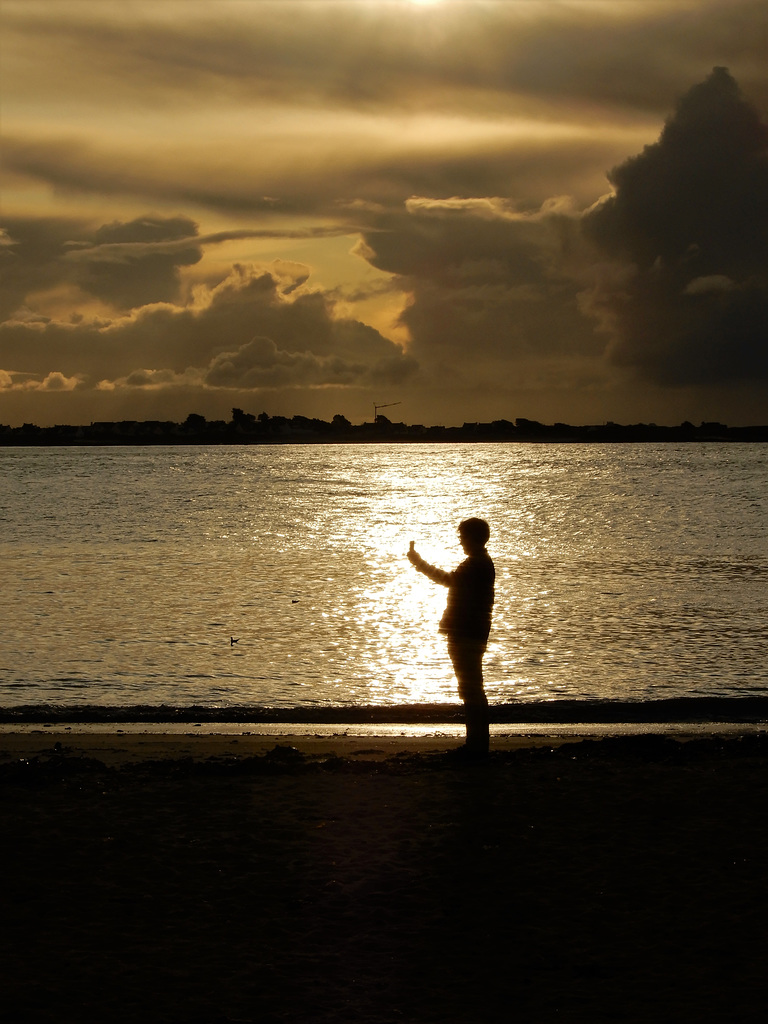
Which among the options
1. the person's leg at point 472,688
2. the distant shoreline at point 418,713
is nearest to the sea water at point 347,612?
the distant shoreline at point 418,713

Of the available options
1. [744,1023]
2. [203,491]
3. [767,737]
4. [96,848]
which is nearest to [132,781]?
[96,848]

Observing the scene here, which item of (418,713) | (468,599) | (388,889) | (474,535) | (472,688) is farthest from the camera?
(418,713)

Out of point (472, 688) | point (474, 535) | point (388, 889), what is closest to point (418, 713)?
point (472, 688)

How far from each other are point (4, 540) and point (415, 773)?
41787mm

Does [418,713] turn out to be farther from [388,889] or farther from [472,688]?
[388,889]

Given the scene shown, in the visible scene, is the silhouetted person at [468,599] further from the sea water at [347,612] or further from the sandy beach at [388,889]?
the sea water at [347,612]

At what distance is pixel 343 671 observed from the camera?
57.1 ft

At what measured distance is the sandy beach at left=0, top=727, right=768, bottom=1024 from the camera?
4918 mm

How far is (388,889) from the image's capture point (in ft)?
20.3

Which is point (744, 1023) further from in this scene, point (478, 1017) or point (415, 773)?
point (415, 773)

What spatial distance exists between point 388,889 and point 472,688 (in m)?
3.45

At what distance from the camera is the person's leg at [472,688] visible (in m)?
9.27

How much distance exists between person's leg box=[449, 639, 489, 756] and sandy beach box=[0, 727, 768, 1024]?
225 mm

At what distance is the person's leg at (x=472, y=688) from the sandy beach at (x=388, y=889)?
23 centimetres
